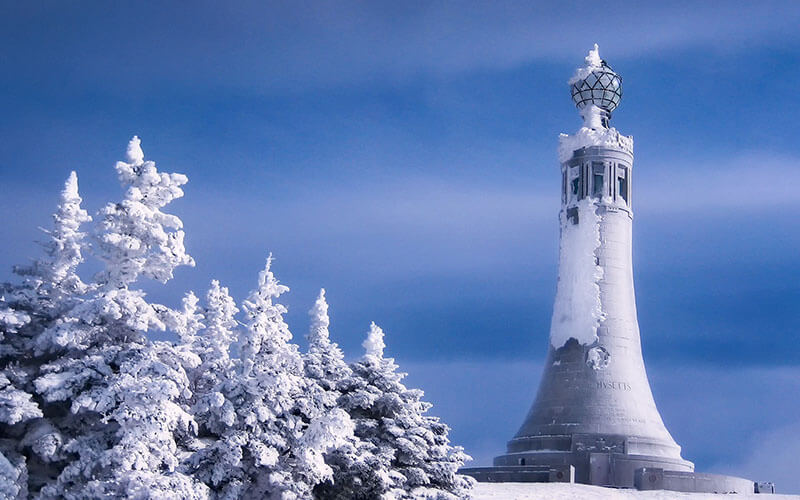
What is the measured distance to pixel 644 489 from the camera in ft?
166

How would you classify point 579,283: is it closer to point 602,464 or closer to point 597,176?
point 597,176

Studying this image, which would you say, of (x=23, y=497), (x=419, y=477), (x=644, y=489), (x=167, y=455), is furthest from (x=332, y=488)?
(x=644, y=489)

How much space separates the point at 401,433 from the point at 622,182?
30624 mm

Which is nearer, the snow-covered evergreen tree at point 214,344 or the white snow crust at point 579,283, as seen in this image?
the snow-covered evergreen tree at point 214,344

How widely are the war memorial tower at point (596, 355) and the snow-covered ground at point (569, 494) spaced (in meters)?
2.61

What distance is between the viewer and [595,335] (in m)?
56.9

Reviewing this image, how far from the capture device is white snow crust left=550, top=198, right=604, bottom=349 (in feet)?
189

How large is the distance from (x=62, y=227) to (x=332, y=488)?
1074cm

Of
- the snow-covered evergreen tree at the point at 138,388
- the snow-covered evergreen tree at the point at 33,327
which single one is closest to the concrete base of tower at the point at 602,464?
the snow-covered evergreen tree at the point at 138,388

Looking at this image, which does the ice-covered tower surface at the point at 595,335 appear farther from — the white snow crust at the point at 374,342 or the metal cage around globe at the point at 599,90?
the white snow crust at the point at 374,342

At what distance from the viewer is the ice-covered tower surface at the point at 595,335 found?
177 feet

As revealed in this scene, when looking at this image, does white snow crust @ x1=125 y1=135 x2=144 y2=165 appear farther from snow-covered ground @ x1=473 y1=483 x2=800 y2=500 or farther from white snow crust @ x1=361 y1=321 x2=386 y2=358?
snow-covered ground @ x1=473 y1=483 x2=800 y2=500

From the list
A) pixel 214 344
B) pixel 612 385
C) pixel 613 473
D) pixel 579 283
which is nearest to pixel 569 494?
pixel 613 473

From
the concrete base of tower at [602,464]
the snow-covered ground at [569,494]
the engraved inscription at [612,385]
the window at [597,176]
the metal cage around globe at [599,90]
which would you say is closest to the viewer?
the snow-covered ground at [569,494]
